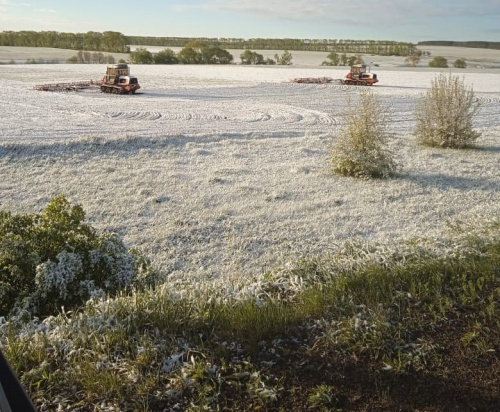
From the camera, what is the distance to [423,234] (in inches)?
303

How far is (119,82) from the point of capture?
30672 millimetres

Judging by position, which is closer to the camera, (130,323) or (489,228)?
(130,323)

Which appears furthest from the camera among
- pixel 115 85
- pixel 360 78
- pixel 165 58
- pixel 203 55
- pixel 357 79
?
pixel 203 55

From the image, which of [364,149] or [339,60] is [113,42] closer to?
[339,60]


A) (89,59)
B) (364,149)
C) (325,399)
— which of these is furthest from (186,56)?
(325,399)

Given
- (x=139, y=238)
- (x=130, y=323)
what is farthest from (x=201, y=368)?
(x=139, y=238)

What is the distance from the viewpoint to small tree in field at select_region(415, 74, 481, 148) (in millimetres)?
14156

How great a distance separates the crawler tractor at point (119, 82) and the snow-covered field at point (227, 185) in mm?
8967

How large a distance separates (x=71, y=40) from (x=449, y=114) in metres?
95.7

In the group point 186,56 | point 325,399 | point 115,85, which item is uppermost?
point 186,56

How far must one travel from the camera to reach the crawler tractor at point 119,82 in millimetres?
29938

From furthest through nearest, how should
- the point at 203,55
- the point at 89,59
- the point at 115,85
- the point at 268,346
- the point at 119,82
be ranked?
1. the point at 203,55
2. the point at 89,59
3. the point at 119,82
4. the point at 115,85
5. the point at 268,346

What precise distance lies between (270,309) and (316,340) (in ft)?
1.84

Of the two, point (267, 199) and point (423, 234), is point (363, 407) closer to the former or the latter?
point (423, 234)
